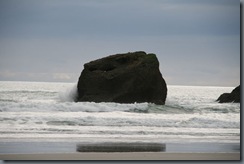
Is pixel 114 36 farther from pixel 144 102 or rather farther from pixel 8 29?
pixel 144 102

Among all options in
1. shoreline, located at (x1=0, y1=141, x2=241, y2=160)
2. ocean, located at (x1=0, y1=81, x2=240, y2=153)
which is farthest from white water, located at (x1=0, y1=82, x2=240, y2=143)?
shoreline, located at (x1=0, y1=141, x2=241, y2=160)

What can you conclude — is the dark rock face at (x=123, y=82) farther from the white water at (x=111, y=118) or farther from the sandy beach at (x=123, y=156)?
the sandy beach at (x=123, y=156)

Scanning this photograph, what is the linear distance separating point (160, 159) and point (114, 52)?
1728 mm

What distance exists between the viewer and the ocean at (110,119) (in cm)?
732

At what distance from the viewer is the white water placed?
24.1ft

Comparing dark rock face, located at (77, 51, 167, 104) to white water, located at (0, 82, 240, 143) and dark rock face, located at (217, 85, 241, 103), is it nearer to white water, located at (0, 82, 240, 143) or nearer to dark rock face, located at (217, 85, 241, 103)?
white water, located at (0, 82, 240, 143)

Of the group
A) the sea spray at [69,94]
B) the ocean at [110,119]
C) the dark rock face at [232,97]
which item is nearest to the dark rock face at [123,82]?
the sea spray at [69,94]

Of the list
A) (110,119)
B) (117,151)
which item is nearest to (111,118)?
(110,119)

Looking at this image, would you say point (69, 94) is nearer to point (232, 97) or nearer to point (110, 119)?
point (110, 119)

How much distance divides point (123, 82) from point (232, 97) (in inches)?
159

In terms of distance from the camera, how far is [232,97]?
290 inches

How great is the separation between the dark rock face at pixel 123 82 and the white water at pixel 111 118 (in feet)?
3.48

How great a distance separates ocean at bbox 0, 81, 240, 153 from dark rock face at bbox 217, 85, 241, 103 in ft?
0.22

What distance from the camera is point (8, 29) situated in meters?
7.30
